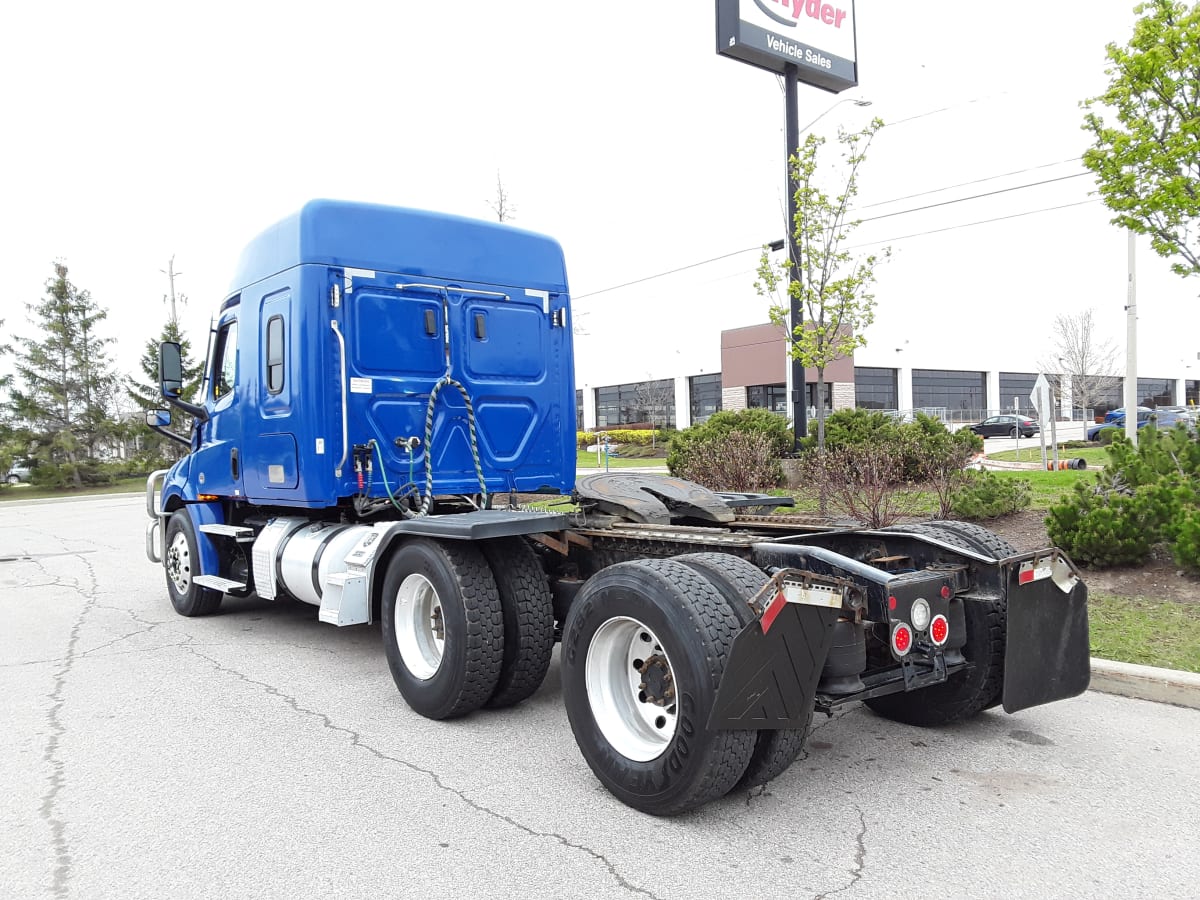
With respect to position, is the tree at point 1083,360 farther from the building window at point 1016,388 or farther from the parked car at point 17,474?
the parked car at point 17,474

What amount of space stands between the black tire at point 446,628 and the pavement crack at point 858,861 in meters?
2.06

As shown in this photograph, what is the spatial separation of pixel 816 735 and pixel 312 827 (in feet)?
8.48

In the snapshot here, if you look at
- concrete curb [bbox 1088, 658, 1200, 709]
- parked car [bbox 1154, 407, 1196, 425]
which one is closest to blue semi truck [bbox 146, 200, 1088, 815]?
concrete curb [bbox 1088, 658, 1200, 709]

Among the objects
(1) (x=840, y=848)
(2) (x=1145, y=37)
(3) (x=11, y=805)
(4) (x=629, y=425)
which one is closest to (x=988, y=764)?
(1) (x=840, y=848)

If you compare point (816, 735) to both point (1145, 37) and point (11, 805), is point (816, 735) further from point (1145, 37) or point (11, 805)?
point (1145, 37)

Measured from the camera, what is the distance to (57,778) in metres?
4.13

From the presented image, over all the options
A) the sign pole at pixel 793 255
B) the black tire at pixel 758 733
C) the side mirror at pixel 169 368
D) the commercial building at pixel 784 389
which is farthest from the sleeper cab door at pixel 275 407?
the commercial building at pixel 784 389

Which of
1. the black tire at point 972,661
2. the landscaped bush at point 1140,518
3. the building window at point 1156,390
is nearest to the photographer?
the black tire at point 972,661

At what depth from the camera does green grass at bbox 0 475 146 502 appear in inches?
1469

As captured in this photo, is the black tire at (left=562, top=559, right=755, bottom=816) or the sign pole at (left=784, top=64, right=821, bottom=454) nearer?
the black tire at (left=562, top=559, right=755, bottom=816)

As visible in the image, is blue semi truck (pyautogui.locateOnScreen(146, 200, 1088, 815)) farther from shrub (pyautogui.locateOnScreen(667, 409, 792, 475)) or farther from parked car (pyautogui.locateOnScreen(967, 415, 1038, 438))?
parked car (pyautogui.locateOnScreen(967, 415, 1038, 438))

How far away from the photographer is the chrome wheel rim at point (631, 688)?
12.2 ft

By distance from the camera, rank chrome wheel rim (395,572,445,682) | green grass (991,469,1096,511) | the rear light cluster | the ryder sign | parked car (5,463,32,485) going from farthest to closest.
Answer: parked car (5,463,32,485) → the ryder sign → green grass (991,469,1096,511) → chrome wheel rim (395,572,445,682) → the rear light cluster

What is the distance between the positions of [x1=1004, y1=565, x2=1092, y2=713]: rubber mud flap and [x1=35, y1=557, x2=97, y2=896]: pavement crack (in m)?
3.98
